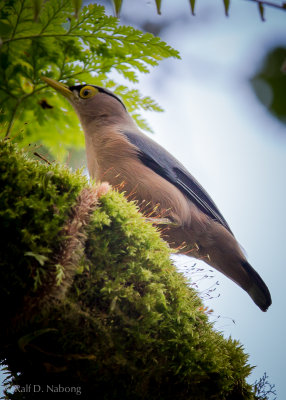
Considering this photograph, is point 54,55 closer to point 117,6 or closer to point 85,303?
point 117,6

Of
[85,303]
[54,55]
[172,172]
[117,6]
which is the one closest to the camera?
[117,6]

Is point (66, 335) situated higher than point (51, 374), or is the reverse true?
point (66, 335)

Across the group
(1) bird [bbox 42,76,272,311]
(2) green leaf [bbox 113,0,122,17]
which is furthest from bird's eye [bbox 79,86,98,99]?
(2) green leaf [bbox 113,0,122,17]

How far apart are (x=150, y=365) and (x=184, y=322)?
309 millimetres

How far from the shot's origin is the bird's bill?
2.72m

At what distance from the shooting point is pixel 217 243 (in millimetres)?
3070

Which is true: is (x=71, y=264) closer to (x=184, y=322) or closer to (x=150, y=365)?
(x=150, y=365)

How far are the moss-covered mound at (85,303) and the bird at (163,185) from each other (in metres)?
1.01

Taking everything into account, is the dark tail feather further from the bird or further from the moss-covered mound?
the moss-covered mound

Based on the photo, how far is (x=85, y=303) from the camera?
1446 millimetres

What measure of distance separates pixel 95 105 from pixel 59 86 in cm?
64

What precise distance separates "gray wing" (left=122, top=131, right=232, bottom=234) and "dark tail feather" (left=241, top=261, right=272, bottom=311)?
1.44ft

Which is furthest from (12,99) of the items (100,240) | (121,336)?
(121,336)

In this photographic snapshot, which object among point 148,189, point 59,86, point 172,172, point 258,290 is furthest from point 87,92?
point 258,290
